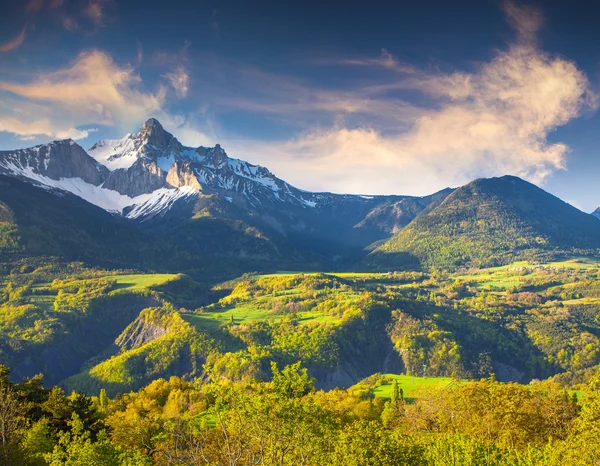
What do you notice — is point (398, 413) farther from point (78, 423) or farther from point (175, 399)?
point (78, 423)

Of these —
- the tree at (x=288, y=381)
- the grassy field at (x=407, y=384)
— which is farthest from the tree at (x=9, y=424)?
the grassy field at (x=407, y=384)

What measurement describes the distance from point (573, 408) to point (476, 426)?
1981 cm

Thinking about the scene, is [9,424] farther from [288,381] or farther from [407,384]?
[407,384]

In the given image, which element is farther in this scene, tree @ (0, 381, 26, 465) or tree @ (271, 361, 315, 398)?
tree @ (0, 381, 26, 465)

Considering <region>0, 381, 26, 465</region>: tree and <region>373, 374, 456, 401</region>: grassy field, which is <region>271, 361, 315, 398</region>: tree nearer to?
<region>0, 381, 26, 465</region>: tree

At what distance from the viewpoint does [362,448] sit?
32812 mm

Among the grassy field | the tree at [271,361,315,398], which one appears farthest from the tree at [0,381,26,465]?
the grassy field

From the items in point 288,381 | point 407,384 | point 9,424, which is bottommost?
point 407,384

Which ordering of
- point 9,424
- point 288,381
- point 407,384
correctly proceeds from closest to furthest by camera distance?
point 288,381 → point 9,424 → point 407,384

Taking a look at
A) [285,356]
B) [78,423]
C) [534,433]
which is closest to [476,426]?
[534,433]

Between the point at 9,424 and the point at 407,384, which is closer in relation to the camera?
the point at 9,424

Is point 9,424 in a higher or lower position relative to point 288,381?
lower

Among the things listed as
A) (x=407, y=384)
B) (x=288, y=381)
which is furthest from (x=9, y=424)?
(x=407, y=384)

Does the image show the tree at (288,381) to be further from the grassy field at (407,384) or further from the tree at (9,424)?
the grassy field at (407,384)
